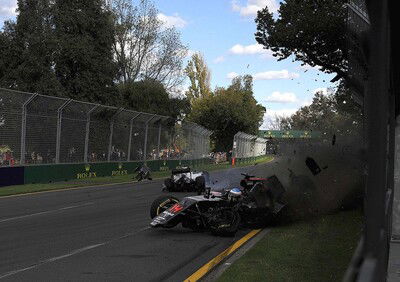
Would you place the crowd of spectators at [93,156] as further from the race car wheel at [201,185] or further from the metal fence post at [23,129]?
the race car wheel at [201,185]

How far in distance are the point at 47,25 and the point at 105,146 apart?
49.3 feet

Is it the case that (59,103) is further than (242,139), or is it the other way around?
(242,139)

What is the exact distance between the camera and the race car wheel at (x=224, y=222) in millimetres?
9875

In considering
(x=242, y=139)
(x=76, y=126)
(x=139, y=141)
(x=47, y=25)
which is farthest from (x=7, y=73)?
(x=242, y=139)

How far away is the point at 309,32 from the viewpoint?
60.5ft

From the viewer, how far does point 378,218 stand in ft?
9.05

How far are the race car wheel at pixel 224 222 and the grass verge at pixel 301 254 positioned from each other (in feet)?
2.24

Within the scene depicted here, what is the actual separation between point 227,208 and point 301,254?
88.7 inches

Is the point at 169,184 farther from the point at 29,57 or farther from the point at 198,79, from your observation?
the point at 198,79

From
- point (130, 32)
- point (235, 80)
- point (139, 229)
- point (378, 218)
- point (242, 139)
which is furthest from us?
point (235, 80)

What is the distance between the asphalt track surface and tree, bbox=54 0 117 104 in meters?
25.0

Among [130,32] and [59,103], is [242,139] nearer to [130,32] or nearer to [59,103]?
[130,32]

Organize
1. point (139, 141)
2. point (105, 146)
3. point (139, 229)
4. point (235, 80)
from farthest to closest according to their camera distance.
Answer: point (235, 80) → point (139, 141) → point (105, 146) → point (139, 229)

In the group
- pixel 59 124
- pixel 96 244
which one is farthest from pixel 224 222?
pixel 59 124
